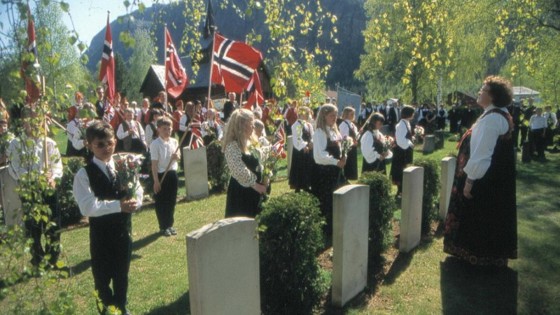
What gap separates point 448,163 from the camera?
7.40 metres

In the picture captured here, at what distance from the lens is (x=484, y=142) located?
531 centimetres

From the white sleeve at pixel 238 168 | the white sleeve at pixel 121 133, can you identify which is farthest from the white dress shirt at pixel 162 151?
the white sleeve at pixel 121 133

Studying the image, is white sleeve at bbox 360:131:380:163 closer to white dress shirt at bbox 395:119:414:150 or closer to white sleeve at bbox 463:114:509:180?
white dress shirt at bbox 395:119:414:150

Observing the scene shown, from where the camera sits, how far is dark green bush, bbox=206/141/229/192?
428 inches

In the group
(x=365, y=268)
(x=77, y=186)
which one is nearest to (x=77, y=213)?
(x=77, y=186)

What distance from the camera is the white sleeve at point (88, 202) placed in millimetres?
3916

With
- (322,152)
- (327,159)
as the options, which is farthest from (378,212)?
(322,152)

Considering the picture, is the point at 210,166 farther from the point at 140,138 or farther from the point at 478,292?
the point at 478,292

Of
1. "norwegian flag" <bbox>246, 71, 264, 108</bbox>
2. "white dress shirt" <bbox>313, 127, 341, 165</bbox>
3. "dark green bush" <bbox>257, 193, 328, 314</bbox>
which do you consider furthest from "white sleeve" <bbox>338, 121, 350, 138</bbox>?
"dark green bush" <bbox>257, 193, 328, 314</bbox>

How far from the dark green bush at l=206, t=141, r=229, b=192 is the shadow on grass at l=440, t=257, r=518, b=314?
20.1ft

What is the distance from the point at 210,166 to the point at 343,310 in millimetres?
6650

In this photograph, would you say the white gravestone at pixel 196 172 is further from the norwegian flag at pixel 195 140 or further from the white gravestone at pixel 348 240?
the white gravestone at pixel 348 240

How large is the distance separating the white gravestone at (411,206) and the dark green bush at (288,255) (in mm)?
2192

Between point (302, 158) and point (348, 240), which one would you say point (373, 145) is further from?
point (348, 240)
